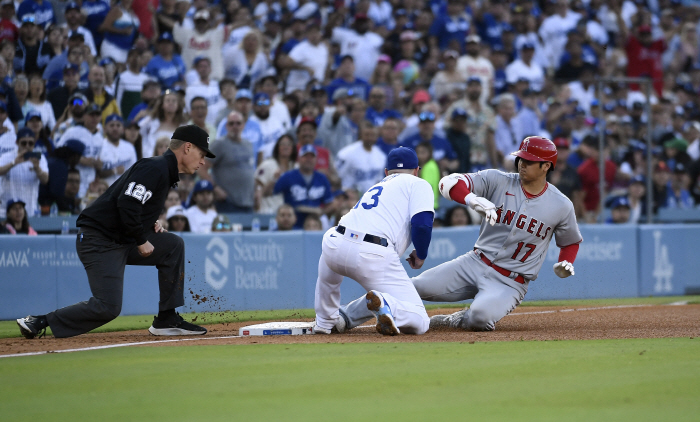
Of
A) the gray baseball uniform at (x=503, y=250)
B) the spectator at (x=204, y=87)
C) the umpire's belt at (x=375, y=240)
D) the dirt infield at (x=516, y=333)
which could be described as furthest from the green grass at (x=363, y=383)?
the spectator at (x=204, y=87)

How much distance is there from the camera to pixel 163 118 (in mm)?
12227

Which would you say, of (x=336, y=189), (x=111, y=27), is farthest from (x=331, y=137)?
(x=111, y=27)

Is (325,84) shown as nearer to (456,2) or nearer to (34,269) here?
(456,2)

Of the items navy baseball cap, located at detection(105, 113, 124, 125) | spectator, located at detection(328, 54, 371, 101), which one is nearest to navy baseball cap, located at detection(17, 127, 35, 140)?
navy baseball cap, located at detection(105, 113, 124, 125)

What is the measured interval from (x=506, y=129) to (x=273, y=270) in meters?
5.40

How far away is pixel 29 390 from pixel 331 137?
9520mm

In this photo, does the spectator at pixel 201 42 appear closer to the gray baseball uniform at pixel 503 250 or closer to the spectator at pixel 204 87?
the spectator at pixel 204 87

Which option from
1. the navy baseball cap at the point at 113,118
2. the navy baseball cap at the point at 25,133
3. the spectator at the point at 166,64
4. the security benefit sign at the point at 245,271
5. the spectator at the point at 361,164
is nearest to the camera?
the navy baseball cap at the point at 25,133

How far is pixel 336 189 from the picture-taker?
44.5 ft

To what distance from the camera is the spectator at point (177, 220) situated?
37.6 feet

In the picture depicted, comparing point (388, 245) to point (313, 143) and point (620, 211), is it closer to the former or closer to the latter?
point (313, 143)

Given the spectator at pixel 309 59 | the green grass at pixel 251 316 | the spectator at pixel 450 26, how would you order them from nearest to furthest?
the green grass at pixel 251 316 < the spectator at pixel 309 59 < the spectator at pixel 450 26

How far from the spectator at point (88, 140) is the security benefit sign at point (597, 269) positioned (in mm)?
6226

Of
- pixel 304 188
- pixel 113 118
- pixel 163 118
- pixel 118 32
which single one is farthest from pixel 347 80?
pixel 113 118
